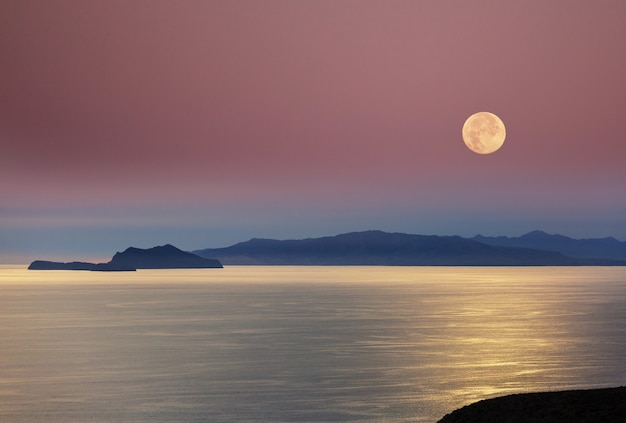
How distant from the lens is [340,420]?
34656mm

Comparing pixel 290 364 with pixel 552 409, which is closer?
pixel 552 409

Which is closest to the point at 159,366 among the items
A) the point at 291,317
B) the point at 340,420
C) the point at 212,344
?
the point at 212,344

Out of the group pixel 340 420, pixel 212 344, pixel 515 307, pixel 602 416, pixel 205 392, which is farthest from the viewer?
pixel 515 307

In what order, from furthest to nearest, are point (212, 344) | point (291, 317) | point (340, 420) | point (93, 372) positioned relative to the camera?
point (291, 317), point (212, 344), point (93, 372), point (340, 420)

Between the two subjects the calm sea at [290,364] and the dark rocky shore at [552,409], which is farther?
the calm sea at [290,364]

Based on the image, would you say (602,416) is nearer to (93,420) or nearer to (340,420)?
(340,420)

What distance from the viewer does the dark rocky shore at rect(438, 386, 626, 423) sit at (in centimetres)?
2727

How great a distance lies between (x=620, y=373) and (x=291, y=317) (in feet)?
166

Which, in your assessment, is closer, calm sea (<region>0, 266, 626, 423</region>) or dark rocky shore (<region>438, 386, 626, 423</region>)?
dark rocky shore (<region>438, 386, 626, 423</region>)

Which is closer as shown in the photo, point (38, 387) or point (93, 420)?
point (93, 420)

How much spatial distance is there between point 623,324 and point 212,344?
41.2 meters

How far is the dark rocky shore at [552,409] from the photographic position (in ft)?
89.5

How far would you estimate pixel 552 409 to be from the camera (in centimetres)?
2856

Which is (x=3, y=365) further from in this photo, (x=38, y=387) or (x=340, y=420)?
(x=340, y=420)
